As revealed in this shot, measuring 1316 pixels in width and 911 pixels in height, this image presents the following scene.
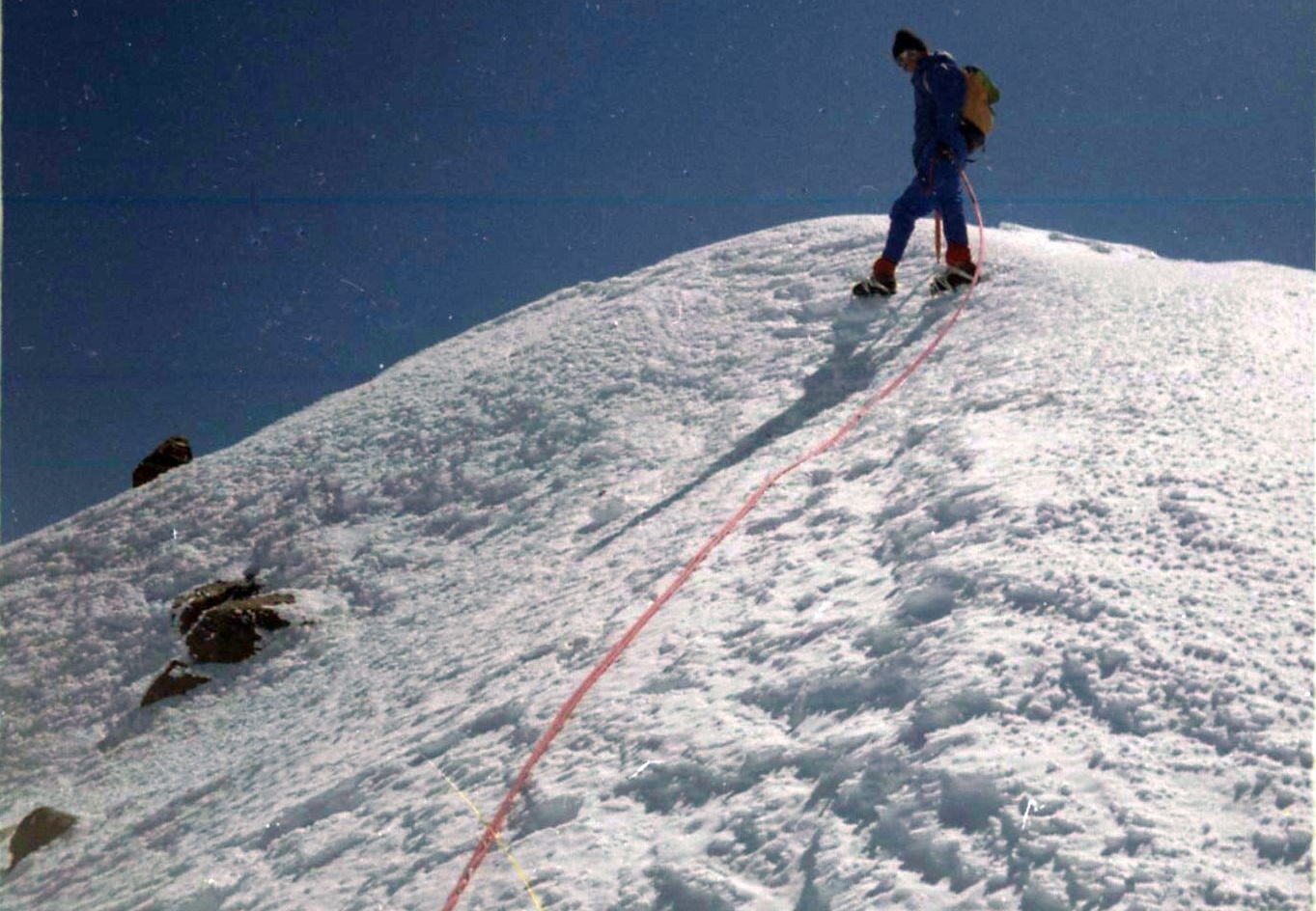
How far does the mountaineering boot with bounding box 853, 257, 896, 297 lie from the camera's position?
7.63 meters

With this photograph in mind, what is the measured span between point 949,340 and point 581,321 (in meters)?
4.74

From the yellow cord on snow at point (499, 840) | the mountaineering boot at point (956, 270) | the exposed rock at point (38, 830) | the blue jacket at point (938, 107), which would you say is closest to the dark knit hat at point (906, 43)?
the blue jacket at point (938, 107)

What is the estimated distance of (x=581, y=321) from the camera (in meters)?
9.97

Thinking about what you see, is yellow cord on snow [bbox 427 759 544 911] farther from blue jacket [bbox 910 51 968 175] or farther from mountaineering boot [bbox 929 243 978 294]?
blue jacket [bbox 910 51 968 175]

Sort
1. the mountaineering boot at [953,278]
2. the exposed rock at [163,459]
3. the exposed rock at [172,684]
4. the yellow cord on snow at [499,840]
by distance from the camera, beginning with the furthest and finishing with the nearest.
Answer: the exposed rock at [163,459]
the mountaineering boot at [953,278]
the exposed rock at [172,684]
the yellow cord on snow at [499,840]

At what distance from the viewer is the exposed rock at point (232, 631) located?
6570 millimetres

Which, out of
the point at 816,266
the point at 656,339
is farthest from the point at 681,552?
the point at 816,266

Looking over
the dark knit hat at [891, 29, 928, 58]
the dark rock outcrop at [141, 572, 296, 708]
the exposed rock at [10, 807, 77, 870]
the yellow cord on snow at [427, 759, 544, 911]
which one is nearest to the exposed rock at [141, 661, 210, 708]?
the dark rock outcrop at [141, 572, 296, 708]

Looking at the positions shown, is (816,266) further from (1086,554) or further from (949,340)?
(1086,554)

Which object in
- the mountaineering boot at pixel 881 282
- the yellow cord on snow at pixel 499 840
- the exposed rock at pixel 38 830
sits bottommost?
the yellow cord on snow at pixel 499 840

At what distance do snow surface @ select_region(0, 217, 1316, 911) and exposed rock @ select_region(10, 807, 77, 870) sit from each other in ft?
0.51

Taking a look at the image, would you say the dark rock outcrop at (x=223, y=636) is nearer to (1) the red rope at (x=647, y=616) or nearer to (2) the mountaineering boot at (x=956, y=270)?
(1) the red rope at (x=647, y=616)

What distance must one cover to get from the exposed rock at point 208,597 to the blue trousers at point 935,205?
19.1ft

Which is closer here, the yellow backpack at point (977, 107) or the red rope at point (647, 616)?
the red rope at point (647, 616)
